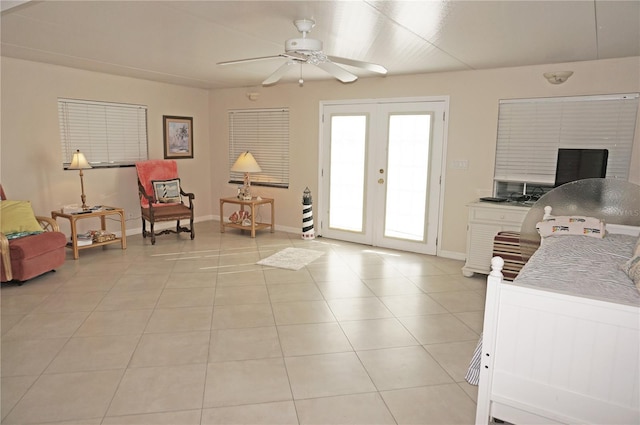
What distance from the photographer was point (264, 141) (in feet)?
22.1

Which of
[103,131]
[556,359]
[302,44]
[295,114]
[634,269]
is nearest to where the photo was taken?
[556,359]

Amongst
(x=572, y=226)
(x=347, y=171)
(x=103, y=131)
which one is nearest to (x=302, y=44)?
(x=572, y=226)

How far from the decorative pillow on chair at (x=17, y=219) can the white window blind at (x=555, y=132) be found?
5.08 meters

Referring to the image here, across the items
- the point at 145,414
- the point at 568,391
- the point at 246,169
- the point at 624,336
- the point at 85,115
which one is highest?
the point at 85,115

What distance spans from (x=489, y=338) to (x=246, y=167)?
4.97m

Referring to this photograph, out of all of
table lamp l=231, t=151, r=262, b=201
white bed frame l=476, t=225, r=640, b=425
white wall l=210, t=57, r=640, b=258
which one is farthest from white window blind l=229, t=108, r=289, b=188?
white bed frame l=476, t=225, r=640, b=425

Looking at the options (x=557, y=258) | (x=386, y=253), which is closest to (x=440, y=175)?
(x=386, y=253)

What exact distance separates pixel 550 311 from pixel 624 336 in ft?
0.89

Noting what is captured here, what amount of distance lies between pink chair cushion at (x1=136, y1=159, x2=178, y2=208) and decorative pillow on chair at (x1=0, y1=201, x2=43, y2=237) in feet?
5.34

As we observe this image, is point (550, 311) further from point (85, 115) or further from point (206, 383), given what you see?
point (85, 115)

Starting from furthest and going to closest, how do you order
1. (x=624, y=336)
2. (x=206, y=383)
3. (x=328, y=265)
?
(x=328, y=265) → (x=206, y=383) → (x=624, y=336)

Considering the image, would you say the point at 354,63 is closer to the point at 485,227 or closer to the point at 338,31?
the point at 338,31

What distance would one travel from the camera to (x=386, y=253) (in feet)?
18.0

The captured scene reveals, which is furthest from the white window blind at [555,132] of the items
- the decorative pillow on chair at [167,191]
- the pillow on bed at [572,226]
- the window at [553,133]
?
the decorative pillow on chair at [167,191]
